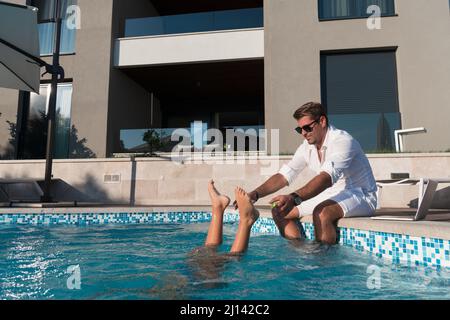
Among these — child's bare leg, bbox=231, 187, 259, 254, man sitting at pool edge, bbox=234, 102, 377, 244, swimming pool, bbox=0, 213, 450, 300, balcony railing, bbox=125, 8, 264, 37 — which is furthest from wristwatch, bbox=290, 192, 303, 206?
balcony railing, bbox=125, 8, 264, 37

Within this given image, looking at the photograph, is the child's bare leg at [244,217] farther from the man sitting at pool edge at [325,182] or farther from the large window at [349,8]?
the large window at [349,8]

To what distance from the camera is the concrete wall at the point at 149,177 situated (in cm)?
890

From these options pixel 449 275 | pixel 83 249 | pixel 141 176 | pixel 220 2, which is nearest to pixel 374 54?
pixel 220 2

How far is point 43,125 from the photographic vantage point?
11398 millimetres

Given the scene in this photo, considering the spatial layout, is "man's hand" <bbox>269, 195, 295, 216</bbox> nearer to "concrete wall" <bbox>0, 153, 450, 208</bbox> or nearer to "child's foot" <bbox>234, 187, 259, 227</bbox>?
"child's foot" <bbox>234, 187, 259, 227</bbox>

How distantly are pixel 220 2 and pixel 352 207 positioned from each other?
11970 millimetres

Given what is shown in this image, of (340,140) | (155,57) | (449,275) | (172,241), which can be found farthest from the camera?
(155,57)

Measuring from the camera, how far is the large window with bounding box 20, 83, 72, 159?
1097 cm

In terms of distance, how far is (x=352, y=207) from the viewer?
10.7 ft

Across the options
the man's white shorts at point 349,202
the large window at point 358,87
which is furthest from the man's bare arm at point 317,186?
the large window at point 358,87

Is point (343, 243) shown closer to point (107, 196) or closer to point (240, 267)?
point (240, 267)

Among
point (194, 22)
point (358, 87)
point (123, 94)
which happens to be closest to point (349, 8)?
point (358, 87)

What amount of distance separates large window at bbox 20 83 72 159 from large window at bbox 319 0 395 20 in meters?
8.59

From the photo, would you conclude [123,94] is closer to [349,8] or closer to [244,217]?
[349,8]
